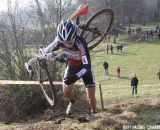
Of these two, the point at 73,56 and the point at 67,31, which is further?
the point at 73,56

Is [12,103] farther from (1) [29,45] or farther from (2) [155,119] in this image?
(2) [155,119]

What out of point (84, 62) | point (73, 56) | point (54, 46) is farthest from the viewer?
point (54, 46)

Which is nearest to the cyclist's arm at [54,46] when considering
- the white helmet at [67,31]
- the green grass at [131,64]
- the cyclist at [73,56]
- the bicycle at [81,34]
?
the cyclist at [73,56]

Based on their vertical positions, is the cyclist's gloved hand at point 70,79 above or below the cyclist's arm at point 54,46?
below

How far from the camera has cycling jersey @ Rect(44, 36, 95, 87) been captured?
26.1ft

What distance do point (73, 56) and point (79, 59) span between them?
14 cm

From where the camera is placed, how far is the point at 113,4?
67938mm

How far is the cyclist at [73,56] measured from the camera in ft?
26.1

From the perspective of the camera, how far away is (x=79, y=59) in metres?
8.32

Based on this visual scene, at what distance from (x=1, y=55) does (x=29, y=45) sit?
119cm

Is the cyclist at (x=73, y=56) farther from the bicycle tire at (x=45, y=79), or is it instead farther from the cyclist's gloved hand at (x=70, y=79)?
the bicycle tire at (x=45, y=79)

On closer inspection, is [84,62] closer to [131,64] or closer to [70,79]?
[70,79]

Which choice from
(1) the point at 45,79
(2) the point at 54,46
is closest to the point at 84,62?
(2) the point at 54,46

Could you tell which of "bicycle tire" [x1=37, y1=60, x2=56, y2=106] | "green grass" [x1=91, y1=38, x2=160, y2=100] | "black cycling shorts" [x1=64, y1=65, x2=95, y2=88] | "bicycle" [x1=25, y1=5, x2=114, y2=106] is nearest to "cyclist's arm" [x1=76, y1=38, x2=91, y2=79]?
"black cycling shorts" [x1=64, y1=65, x2=95, y2=88]
